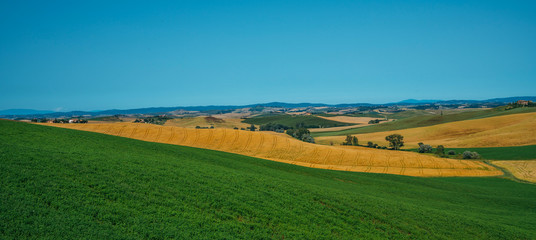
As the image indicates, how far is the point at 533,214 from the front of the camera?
2509cm

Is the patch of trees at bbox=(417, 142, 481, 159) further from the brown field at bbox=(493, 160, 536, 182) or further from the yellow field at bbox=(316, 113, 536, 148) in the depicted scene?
the yellow field at bbox=(316, 113, 536, 148)

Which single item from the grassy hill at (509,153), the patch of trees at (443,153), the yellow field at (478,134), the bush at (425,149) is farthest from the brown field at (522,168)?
the yellow field at (478,134)

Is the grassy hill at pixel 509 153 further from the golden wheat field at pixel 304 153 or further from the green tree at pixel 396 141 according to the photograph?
the green tree at pixel 396 141

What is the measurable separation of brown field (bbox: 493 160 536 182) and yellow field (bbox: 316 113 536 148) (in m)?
18.8

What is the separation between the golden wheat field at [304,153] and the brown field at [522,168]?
2.61 metres

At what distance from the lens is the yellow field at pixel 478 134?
7077cm

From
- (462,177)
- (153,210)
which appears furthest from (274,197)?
(462,177)

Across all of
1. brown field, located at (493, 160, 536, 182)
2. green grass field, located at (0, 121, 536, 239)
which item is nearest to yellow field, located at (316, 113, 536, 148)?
brown field, located at (493, 160, 536, 182)

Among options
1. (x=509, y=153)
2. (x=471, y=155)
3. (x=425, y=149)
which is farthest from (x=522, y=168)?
(x=425, y=149)

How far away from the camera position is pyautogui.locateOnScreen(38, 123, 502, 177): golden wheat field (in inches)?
1892

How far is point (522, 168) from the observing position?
48.2 metres

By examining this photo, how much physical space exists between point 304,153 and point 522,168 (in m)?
34.9

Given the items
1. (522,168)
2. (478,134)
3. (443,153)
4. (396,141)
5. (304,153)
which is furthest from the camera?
(478,134)

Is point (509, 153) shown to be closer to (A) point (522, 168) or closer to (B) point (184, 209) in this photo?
(A) point (522, 168)
